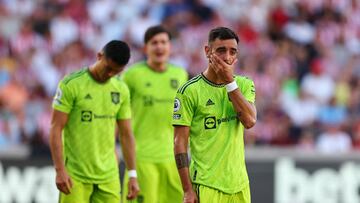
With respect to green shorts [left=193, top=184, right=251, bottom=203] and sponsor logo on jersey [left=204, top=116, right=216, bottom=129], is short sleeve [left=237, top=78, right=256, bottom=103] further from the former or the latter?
green shorts [left=193, top=184, right=251, bottom=203]

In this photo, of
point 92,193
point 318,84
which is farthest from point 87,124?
point 318,84

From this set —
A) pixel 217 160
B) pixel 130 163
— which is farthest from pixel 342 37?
pixel 217 160

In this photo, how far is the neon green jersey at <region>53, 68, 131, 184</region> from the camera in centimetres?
1069

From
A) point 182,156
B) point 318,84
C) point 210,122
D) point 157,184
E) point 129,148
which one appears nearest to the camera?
point 182,156

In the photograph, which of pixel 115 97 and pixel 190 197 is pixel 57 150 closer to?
pixel 115 97

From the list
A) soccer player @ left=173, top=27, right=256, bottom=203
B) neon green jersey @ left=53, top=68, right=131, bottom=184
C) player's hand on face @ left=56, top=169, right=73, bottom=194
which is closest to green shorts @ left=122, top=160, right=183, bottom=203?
neon green jersey @ left=53, top=68, right=131, bottom=184

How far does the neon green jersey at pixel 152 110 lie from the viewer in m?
12.5

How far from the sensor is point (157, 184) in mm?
12391

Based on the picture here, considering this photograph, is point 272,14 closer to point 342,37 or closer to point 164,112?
point 342,37

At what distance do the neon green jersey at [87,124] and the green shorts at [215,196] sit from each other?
2039 millimetres

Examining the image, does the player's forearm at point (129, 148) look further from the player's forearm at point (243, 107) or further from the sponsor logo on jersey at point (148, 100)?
the player's forearm at point (243, 107)

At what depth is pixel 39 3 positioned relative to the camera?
845 inches

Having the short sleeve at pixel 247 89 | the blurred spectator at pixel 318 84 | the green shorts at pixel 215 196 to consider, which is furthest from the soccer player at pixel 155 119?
the blurred spectator at pixel 318 84

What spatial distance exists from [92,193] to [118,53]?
158cm
